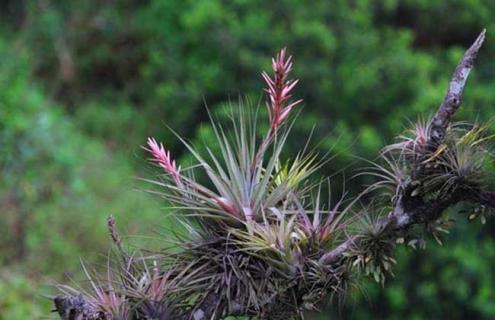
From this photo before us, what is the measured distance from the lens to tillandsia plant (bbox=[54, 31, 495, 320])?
9.66ft

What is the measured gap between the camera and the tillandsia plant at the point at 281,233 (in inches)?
116

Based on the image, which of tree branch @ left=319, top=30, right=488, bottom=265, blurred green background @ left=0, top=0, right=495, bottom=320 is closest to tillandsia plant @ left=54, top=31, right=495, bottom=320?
tree branch @ left=319, top=30, right=488, bottom=265

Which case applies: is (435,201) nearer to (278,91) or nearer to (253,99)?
(278,91)

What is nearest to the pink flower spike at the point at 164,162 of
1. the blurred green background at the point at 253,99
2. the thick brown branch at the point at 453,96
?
the thick brown branch at the point at 453,96

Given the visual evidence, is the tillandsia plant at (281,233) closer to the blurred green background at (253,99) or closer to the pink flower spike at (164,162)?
the pink flower spike at (164,162)

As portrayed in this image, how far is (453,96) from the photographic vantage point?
2879mm

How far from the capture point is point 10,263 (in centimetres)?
827

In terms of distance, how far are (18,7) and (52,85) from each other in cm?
138

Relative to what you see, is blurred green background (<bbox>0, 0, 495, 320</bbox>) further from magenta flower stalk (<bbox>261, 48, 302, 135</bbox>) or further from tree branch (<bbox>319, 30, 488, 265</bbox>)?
tree branch (<bbox>319, 30, 488, 265</bbox>)

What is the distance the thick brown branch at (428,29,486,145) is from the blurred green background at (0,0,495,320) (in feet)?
16.7

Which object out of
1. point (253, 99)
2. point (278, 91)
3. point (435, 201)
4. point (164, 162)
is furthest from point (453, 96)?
point (253, 99)

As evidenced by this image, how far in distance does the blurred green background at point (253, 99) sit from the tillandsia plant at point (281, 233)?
4.64 metres

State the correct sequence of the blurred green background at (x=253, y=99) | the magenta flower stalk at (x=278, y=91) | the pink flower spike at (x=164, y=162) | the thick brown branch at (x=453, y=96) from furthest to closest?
the blurred green background at (x=253, y=99), the pink flower spike at (x=164, y=162), the magenta flower stalk at (x=278, y=91), the thick brown branch at (x=453, y=96)

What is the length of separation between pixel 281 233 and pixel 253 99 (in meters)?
7.09
